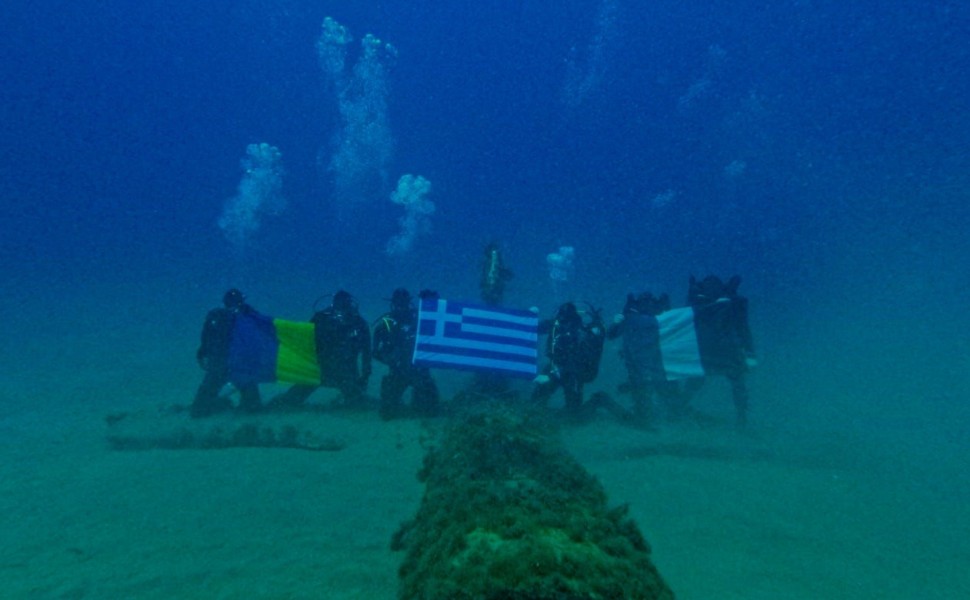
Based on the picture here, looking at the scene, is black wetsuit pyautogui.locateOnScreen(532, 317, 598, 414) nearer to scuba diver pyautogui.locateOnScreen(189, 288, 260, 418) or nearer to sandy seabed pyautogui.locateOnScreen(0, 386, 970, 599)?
sandy seabed pyautogui.locateOnScreen(0, 386, 970, 599)

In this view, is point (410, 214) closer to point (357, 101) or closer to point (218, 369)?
point (357, 101)

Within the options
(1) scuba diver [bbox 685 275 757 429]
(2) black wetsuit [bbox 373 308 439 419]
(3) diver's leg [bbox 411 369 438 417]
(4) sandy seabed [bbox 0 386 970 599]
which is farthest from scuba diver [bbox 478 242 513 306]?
(4) sandy seabed [bbox 0 386 970 599]

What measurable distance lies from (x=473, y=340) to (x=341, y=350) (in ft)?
6.99

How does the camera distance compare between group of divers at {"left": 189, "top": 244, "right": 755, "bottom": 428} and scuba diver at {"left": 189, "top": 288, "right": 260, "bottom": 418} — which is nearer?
group of divers at {"left": 189, "top": 244, "right": 755, "bottom": 428}

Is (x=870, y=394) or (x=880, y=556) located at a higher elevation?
(x=870, y=394)

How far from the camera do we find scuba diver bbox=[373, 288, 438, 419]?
857 cm

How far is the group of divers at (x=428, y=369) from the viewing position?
873cm

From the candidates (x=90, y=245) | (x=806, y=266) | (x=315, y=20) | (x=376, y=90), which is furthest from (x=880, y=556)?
(x=315, y=20)

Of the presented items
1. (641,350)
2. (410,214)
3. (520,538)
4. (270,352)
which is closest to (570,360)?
(641,350)

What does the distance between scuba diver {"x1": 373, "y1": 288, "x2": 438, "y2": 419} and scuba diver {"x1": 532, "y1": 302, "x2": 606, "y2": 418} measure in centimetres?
167

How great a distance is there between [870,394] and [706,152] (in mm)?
106850

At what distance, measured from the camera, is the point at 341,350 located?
9.19m

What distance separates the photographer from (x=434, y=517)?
319cm

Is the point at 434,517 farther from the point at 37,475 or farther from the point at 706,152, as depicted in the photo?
the point at 706,152
